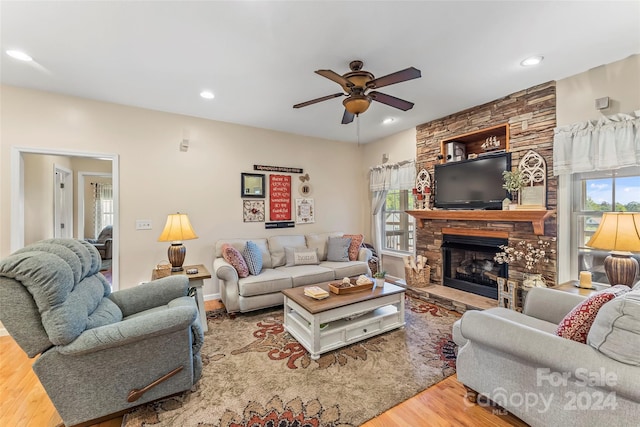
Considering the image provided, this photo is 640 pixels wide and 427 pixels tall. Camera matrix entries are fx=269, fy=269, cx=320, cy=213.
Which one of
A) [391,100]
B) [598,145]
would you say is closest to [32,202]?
[391,100]

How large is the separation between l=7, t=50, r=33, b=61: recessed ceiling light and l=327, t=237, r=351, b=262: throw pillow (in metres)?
3.86

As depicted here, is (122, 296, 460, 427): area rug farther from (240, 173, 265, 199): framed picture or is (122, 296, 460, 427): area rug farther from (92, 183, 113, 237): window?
(92, 183, 113, 237): window

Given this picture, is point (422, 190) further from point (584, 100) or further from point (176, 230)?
point (176, 230)

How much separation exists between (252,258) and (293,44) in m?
2.46

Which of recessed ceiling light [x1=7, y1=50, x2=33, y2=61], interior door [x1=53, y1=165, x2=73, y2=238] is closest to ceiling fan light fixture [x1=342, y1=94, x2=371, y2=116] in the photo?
recessed ceiling light [x1=7, y1=50, x2=33, y2=61]

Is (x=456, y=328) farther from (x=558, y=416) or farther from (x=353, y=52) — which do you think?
(x=353, y=52)

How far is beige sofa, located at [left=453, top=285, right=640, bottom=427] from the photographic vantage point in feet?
3.75

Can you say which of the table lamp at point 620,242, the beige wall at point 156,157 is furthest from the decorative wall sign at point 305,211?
the table lamp at point 620,242

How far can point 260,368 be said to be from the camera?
2.21 m

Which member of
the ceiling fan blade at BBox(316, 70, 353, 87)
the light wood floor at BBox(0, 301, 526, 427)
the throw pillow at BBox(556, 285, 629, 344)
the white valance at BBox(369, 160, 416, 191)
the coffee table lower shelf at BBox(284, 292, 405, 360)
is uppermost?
the ceiling fan blade at BBox(316, 70, 353, 87)

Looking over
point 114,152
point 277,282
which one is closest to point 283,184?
point 277,282

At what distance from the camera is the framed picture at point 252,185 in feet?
13.8

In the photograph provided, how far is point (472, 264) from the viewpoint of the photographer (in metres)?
3.78

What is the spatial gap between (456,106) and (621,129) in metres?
1.57
